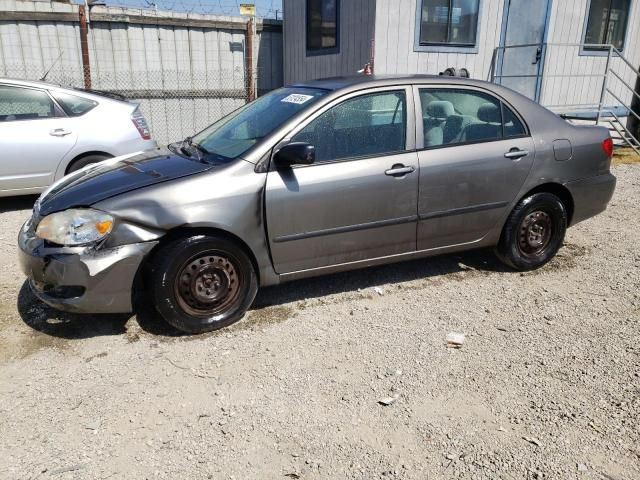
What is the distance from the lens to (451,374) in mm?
3312

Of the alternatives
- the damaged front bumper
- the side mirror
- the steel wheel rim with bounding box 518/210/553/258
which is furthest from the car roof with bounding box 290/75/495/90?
the damaged front bumper

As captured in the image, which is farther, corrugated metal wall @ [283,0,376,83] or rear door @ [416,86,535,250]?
corrugated metal wall @ [283,0,376,83]

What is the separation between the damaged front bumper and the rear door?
2.10 meters

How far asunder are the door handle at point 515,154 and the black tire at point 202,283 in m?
2.27

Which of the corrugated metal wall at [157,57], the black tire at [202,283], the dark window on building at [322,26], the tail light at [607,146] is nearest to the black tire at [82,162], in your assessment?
the black tire at [202,283]

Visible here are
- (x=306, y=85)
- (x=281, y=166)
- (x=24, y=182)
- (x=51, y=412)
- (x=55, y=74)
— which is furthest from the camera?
(x=55, y=74)

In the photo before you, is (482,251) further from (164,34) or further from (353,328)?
(164,34)

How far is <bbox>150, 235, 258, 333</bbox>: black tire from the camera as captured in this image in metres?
3.51

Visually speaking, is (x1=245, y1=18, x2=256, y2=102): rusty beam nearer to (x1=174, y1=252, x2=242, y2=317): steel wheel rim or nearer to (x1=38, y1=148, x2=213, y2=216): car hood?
(x1=38, y1=148, x2=213, y2=216): car hood

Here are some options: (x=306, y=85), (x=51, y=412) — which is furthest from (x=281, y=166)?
(x=51, y=412)

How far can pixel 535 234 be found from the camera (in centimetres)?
482

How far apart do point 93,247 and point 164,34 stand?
28.2 ft

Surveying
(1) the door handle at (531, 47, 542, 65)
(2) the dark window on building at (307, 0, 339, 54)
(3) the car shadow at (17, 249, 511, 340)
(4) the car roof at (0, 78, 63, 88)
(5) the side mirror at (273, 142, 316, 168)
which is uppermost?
(2) the dark window on building at (307, 0, 339, 54)

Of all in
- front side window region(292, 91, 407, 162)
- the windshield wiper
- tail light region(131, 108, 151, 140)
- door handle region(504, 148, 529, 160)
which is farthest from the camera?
tail light region(131, 108, 151, 140)
